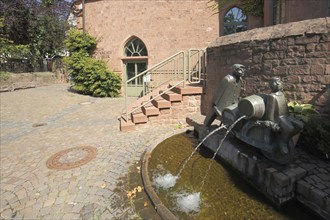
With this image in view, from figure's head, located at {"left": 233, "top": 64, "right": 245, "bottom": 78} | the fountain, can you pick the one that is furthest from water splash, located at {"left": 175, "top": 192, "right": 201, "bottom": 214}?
figure's head, located at {"left": 233, "top": 64, "right": 245, "bottom": 78}

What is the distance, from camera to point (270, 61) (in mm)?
4930

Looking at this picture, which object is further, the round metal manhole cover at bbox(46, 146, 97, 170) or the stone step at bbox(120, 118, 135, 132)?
the stone step at bbox(120, 118, 135, 132)

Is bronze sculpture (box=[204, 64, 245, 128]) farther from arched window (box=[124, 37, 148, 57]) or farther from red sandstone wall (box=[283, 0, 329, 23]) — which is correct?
arched window (box=[124, 37, 148, 57])

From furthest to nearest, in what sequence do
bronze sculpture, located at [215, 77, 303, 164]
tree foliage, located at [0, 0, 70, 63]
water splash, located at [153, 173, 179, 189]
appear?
tree foliage, located at [0, 0, 70, 63] < water splash, located at [153, 173, 179, 189] < bronze sculpture, located at [215, 77, 303, 164]

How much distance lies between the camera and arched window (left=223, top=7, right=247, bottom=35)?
37.2 ft

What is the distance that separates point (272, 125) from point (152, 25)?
11.1 meters

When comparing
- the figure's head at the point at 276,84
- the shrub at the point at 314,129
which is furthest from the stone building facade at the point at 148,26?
the figure's head at the point at 276,84

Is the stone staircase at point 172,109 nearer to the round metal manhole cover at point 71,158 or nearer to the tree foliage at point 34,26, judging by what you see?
the round metal manhole cover at point 71,158

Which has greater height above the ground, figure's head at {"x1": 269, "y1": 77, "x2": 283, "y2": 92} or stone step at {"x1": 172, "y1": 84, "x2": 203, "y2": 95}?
figure's head at {"x1": 269, "y1": 77, "x2": 283, "y2": 92}

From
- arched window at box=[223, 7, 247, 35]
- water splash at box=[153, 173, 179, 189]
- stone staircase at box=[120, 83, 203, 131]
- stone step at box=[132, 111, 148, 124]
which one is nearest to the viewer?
water splash at box=[153, 173, 179, 189]

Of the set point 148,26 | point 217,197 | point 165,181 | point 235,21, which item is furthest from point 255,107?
point 148,26

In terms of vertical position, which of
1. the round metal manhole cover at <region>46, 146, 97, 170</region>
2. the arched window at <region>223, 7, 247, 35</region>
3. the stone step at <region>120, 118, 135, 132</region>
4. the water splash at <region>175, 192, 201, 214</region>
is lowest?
the water splash at <region>175, 192, 201, 214</region>

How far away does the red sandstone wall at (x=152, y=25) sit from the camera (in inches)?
472

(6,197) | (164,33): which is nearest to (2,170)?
(6,197)
